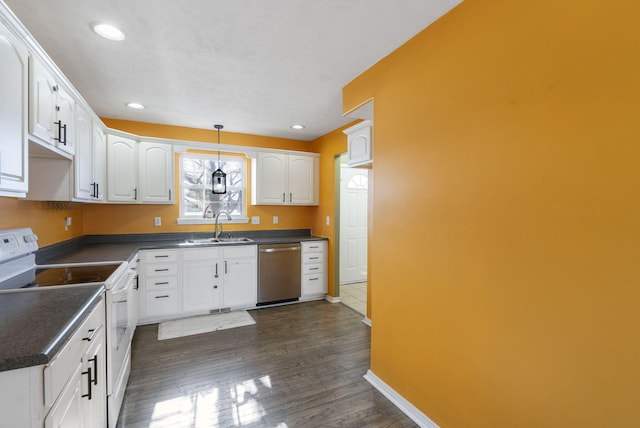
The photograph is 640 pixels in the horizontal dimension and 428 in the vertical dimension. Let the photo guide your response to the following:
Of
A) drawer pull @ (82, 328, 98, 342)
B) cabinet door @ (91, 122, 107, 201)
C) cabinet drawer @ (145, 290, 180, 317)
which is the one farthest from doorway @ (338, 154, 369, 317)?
drawer pull @ (82, 328, 98, 342)

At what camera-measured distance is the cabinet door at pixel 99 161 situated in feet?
9.25

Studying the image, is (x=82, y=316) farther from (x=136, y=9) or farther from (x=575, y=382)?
(x=575, y=382)

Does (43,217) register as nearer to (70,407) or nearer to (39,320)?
(39,320)

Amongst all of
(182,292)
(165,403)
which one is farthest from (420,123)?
(182,292)

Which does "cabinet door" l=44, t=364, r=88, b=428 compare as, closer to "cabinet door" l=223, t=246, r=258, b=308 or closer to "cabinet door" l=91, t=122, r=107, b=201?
"cabinet door" l=91, t=122, r=107, b=201

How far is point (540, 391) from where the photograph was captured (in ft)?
4.19

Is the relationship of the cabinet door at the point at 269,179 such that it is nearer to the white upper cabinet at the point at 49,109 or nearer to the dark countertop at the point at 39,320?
the white upper cabinet at the point at 49,109

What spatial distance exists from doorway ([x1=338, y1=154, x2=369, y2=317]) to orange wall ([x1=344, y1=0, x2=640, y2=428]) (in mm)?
3088

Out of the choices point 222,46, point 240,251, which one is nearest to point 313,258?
point 240,251

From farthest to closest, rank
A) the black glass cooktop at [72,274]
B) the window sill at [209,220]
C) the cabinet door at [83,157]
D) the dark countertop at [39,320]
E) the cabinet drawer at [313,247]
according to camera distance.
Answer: the cabinet drawer at [313,247] < the window sill at [209,220] < the cabinet door at [83,157] < the black glass cooktop at [72,274] < the dark countertop at [39,320]

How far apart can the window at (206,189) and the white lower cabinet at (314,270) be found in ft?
3.65

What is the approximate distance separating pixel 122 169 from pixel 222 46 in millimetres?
2234

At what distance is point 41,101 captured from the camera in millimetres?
1714

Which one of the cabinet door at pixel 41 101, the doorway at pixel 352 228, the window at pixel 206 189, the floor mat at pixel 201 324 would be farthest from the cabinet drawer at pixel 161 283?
the doorway at pixel 352 228
